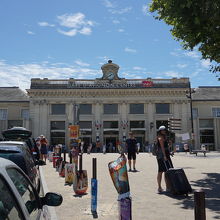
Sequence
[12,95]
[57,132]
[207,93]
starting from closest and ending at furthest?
1. [57,132]
2. [12,95]
3. [207,93]

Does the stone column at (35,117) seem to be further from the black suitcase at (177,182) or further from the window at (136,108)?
the black suitcase at (177,182)

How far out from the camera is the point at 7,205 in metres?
2.00

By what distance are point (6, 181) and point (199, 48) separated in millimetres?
12300

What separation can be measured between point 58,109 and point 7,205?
157ft

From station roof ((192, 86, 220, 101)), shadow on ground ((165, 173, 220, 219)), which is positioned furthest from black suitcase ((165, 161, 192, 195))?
station roof ((192, 86, 220, 101))

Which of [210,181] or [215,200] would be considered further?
[210,181]

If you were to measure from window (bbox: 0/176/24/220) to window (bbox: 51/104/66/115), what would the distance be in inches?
1861

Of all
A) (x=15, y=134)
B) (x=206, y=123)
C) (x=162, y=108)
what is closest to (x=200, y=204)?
(x=15, y=134)

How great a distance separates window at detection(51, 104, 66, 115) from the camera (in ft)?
161

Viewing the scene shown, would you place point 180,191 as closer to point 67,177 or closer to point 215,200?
point 215,200

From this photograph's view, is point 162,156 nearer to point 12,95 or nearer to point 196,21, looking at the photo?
point 196,21

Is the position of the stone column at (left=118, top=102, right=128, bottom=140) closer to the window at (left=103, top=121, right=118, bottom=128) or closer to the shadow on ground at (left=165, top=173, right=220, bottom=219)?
the window at (left=103, top=121, right=118, bottom=128)

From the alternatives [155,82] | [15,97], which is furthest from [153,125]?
[15,97]

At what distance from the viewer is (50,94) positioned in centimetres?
4906
